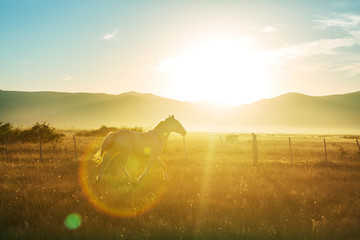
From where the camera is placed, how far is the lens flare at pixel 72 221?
6817mm

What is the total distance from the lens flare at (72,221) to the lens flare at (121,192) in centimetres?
66

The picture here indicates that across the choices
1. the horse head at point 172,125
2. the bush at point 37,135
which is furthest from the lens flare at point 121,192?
the bush at point 37,135

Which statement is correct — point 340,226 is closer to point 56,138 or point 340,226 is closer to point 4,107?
point 56,138

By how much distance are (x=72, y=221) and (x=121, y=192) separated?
2.57m

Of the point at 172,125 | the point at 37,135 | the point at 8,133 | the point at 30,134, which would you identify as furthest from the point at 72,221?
the point at 30,134

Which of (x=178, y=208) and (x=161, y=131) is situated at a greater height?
(x=161, y=131)

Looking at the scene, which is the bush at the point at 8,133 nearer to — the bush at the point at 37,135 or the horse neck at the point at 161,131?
the bush at the point at 37,135

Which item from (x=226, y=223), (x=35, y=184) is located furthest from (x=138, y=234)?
(x=35, y=184)

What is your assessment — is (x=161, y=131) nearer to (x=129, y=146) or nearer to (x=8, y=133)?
(x=129, y=146)

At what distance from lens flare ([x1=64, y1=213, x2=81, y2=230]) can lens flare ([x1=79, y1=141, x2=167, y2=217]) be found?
660 mm

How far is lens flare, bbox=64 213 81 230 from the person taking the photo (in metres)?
6.82

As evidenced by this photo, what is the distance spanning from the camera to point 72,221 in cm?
717

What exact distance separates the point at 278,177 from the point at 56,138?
29085mm

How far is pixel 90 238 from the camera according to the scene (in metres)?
6.27
